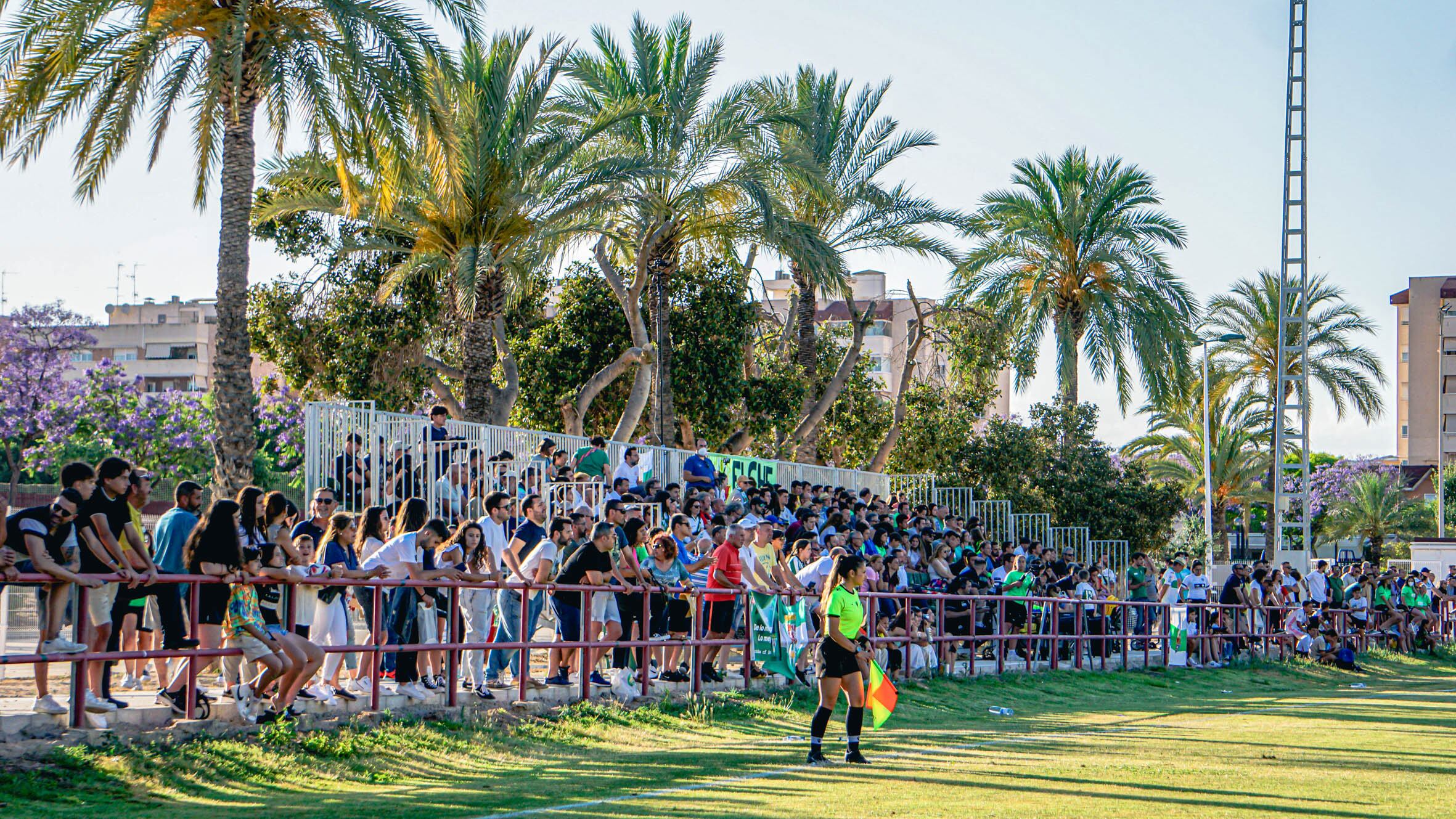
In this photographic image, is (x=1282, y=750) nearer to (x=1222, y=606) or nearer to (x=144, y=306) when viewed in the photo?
(x=1222, y=606)

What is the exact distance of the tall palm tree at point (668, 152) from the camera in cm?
2717

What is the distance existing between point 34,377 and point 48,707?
1759 inches

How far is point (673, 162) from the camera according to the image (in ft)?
89.5

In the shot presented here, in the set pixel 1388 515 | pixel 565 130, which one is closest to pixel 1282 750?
pixel 565 130

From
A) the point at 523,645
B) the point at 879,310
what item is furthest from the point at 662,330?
the point at 879,310

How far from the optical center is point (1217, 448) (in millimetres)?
50750

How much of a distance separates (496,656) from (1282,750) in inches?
310

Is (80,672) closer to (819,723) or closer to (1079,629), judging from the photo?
(819,723)

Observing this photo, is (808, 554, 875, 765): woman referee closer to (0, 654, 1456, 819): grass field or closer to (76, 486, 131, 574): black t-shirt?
(0, 654, 1456, 819): grass field

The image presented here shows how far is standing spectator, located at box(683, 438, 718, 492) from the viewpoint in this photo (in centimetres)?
2328

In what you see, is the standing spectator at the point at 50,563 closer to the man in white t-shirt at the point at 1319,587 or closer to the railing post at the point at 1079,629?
the railing post at the point at 1079,629

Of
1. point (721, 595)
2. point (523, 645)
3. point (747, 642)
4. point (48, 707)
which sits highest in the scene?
point (721, 595)

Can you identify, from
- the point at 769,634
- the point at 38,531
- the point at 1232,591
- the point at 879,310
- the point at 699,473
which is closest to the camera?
the point at 38,531

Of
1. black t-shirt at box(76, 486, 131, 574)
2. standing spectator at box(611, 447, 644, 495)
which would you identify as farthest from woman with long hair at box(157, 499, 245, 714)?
standing spectator at box(611, 447, 644, 495)
